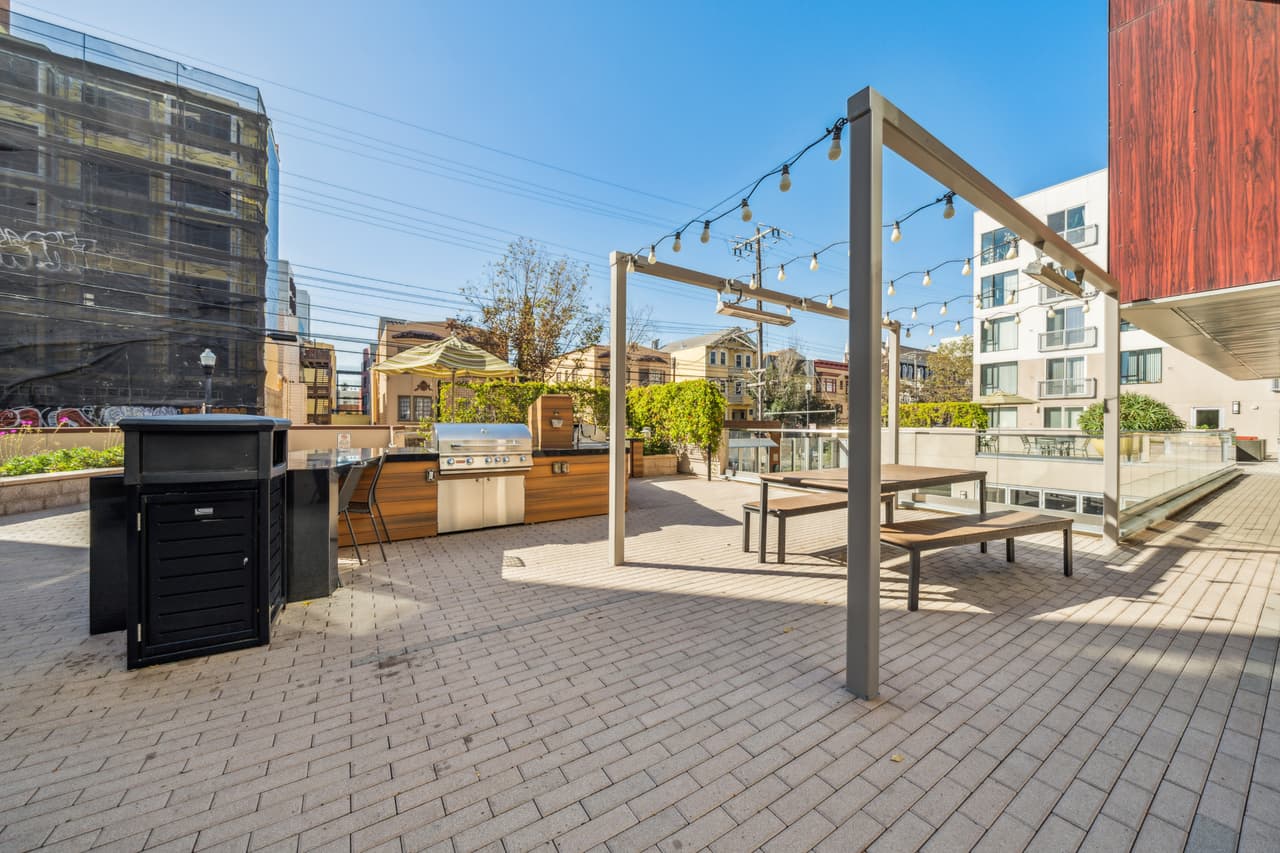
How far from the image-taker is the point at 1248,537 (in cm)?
572

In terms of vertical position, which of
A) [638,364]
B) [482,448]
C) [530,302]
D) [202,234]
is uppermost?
[202,234]

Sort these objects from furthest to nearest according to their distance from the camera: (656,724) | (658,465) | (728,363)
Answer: (728,363), (658,465), (656,724)

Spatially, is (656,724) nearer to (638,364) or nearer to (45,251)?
(45,251)

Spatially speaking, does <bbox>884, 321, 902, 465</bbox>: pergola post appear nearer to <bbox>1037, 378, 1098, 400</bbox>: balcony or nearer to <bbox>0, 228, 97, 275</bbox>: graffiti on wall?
<bbox>1037, 378, 1098, 400</bbox>: balcony

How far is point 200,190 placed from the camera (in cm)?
1742

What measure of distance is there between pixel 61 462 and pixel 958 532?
1171 cm

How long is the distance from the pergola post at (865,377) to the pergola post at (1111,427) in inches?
177

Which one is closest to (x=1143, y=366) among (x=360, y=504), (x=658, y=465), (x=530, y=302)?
(x=658, y=465)

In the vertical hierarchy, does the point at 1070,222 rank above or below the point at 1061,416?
above

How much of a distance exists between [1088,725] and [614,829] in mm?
2006

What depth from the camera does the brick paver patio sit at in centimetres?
151


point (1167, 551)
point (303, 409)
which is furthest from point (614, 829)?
point (303, 409)

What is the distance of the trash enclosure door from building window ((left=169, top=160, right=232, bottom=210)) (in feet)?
69.4

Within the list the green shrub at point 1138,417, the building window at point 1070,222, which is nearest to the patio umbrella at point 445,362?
the green shrub at point 1138,417
